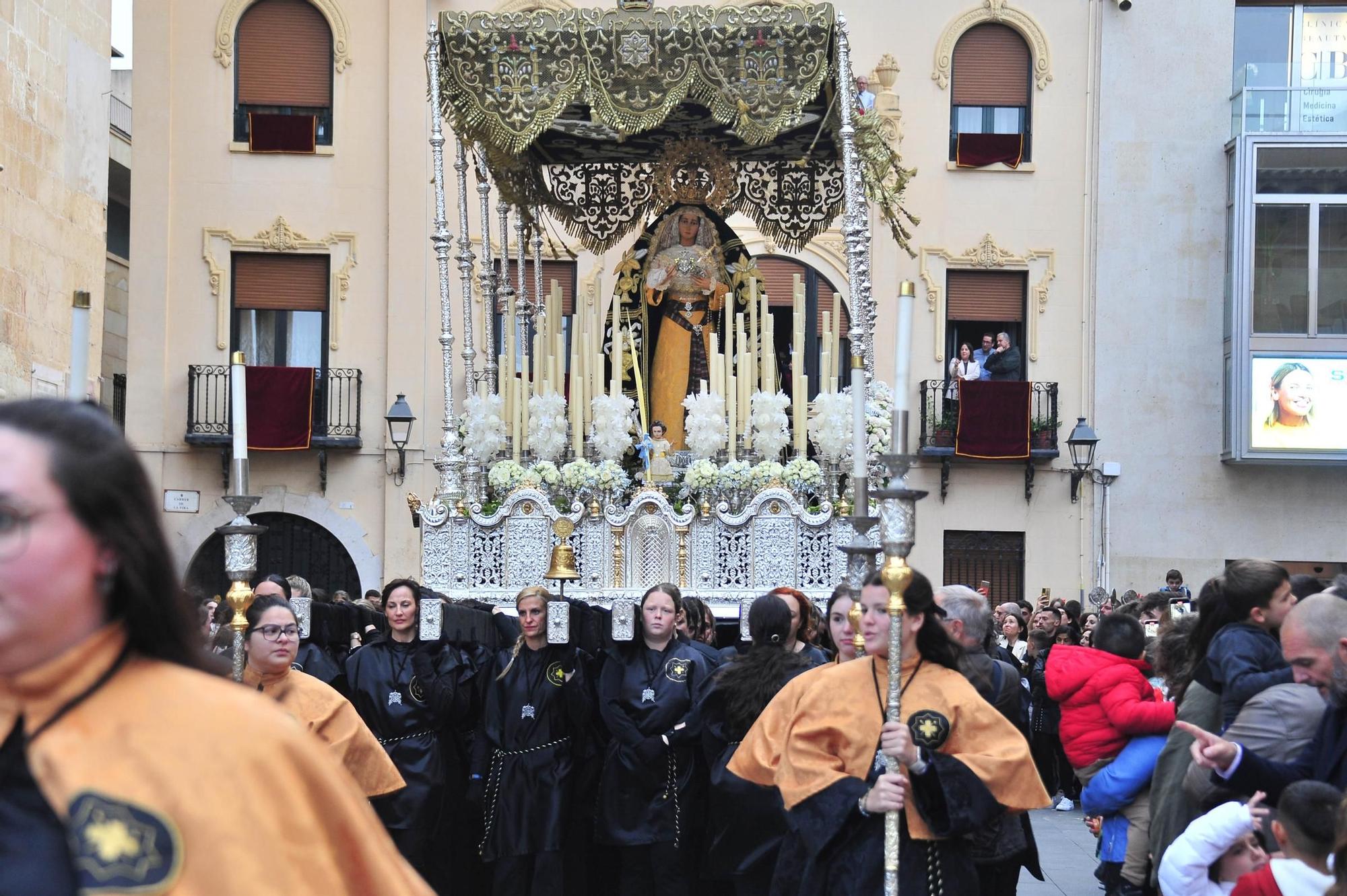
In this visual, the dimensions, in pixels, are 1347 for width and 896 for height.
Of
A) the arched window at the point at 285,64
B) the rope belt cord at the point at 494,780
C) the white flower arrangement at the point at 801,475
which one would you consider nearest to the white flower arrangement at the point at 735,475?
the white flower arrangement at the point at 801,475

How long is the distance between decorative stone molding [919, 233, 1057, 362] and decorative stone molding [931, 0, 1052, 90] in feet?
6.82

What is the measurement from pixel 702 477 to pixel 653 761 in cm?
272

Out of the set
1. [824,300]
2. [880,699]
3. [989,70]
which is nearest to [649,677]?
[880,699]

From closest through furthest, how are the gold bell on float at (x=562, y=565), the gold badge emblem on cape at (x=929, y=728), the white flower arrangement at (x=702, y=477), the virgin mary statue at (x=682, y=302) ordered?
the gold badge emblem on cape at (x=929, y=728) → the gold bell on float at (x=562, y=565) → the white flower arrangement at (x=702, y=477) → the virgin mary statue at (x=682, y=302)

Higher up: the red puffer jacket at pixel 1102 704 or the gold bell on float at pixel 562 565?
the gold bell on float at pixel 562 565

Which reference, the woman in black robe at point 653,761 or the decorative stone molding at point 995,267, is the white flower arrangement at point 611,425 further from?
the decorative stone molding at point 995,267

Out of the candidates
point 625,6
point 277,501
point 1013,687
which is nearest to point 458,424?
point 625,6

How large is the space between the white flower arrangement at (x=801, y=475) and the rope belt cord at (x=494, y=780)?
2.88 meters

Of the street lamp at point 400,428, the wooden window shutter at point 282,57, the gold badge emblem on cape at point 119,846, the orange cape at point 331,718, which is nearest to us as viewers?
the gold badge emblem on cape at point 119,846

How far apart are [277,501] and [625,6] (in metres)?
11.9

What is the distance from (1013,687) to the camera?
6.90 metres

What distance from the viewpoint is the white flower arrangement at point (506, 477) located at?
10.2m

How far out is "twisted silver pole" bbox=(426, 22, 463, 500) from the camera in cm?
1016

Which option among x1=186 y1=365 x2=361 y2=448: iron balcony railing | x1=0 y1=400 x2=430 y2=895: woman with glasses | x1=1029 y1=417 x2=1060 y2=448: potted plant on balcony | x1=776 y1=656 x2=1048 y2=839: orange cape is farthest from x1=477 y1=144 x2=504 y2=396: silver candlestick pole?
x1=1029 y1=417 x2=1060 y2=448: potted plant on balcony
